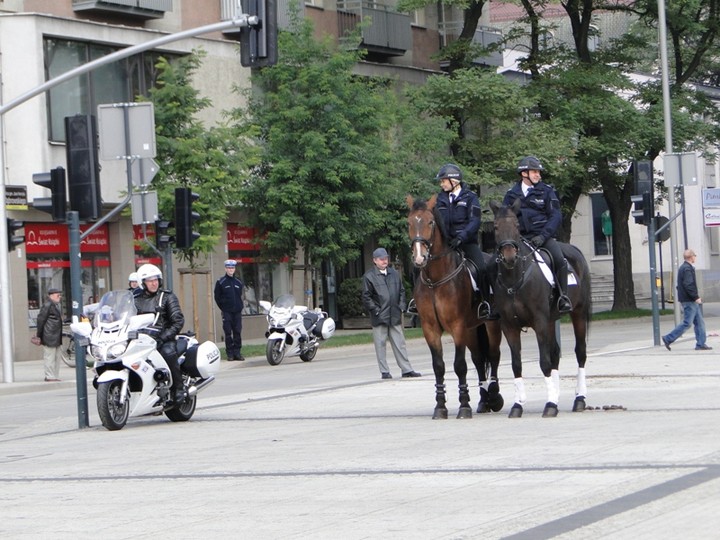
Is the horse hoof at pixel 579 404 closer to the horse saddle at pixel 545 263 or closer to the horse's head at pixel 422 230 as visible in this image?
the horse saddle at pixel 545 263

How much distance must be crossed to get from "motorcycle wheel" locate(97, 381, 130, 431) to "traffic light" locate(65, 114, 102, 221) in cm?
227

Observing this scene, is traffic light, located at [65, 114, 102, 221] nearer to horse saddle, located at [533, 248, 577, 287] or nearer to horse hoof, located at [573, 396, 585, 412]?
horse saddle, located at [533, 248, 577, 287]

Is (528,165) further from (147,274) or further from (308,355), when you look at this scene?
(308,355)

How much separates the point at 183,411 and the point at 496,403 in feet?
12.4

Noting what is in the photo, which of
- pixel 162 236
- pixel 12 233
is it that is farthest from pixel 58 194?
pixel 162 236

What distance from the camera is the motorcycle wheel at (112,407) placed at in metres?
16.2

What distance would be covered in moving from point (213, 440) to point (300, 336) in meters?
17.6

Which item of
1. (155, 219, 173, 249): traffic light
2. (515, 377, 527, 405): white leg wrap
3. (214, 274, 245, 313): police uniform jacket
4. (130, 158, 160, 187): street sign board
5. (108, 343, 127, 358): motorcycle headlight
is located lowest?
(515, 377, 527, 405): white leg wrap

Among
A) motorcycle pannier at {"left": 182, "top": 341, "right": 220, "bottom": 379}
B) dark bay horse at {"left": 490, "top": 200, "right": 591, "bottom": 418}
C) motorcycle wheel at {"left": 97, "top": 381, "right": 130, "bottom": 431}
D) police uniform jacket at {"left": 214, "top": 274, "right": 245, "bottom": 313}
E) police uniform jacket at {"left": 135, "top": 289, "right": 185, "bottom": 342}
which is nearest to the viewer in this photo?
dark bay horse at {"left": 490, "top": 200, "right": 591, "bottom": 418}

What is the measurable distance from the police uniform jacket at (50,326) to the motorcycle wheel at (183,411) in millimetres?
11809

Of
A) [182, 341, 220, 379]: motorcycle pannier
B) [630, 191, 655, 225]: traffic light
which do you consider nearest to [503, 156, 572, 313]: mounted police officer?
[182, 341, 220, 379]: motorcycle pannier

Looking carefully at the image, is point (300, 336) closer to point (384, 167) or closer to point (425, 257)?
Answer: point (384, 167)

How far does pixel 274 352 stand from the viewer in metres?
31.6

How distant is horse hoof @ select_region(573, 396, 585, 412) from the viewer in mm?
15227
